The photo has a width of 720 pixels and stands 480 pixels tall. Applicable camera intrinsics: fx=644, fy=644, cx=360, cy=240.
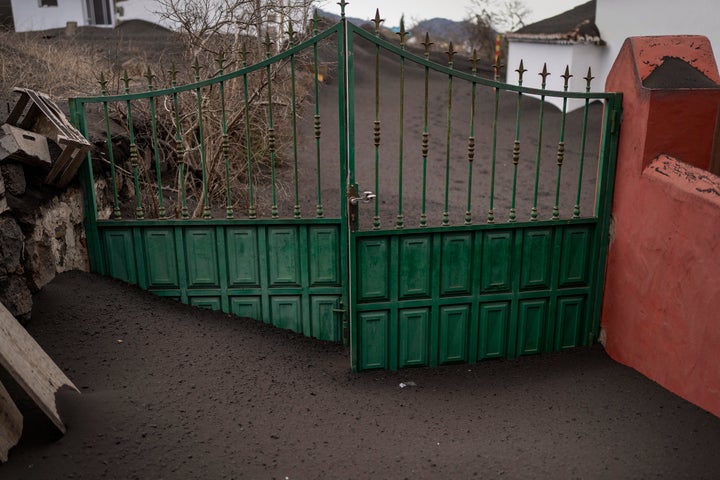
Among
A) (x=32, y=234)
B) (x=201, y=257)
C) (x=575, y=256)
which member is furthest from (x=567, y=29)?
(x=32, y=234)

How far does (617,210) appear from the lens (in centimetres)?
520

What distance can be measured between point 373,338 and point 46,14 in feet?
86.9

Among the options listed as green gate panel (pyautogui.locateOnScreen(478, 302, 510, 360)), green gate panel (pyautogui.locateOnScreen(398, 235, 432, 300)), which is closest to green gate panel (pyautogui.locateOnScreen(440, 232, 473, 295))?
green gate panel (pyautogui.locateOnScreen(398, 235, 432, 300))

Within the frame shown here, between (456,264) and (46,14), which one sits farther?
(46,14)

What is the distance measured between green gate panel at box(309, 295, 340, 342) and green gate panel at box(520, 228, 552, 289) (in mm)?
1562

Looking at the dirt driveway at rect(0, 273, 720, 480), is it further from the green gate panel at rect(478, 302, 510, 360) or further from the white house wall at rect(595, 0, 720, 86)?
the white house wall at rect(595, 0, 720, 86)

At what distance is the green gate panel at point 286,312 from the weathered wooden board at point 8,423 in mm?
2096

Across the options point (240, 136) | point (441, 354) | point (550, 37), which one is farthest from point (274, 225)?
point (550, 37)

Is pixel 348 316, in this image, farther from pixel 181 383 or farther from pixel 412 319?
pixel 181 383

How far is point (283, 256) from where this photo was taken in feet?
17.0

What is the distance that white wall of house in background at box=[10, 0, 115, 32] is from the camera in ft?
84.1

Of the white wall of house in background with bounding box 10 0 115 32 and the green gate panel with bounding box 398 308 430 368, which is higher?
the white wall of house in background with bounding box 10 0 115 32

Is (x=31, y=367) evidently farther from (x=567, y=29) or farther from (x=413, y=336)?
(x=567, y=29)

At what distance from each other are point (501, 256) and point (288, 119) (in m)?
6.42
